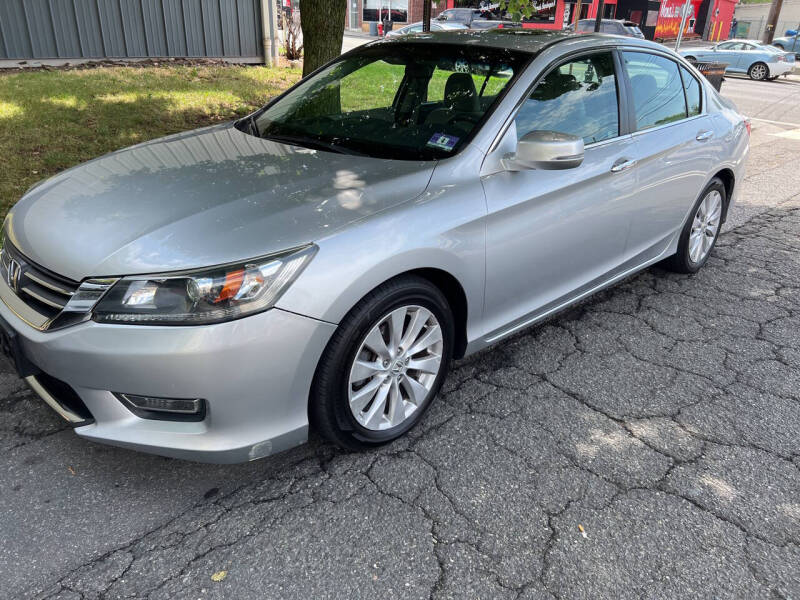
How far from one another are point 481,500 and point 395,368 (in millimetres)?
626

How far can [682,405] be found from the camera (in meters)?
3.09

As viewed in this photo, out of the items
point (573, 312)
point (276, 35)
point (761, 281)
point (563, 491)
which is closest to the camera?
point (563, 491)

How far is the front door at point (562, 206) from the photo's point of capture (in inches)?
112

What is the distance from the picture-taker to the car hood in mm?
2172

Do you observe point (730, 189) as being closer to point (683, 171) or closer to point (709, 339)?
point (683, 171)

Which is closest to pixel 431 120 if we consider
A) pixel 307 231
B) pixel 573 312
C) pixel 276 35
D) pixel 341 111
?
pixel 341 111

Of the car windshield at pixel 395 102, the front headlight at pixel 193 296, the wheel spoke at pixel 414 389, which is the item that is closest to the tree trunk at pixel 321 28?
the car windshield at pixel 395 102

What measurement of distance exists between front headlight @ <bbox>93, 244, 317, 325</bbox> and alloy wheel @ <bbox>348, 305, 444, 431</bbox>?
49 centimetres

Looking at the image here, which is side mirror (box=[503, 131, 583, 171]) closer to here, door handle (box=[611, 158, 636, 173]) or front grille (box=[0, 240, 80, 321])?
door handle (box=[611, 158, 636, 173])

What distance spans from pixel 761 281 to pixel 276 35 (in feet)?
36.9

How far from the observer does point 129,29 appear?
36.8 ft

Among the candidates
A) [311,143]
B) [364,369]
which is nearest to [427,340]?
[364,369]

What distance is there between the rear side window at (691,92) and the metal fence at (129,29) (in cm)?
1025

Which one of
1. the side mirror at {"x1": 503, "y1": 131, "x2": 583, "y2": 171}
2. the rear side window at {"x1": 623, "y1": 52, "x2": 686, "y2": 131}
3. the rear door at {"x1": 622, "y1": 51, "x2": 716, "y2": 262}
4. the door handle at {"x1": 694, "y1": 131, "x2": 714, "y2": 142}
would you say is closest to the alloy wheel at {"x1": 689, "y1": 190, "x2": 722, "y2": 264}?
the rear door at {"x1": 622, "y1": 51, "x2": 716, "y2": 262}
